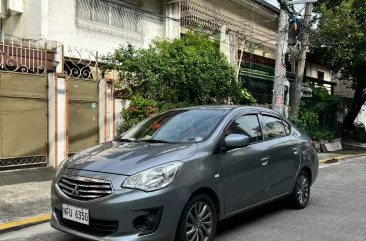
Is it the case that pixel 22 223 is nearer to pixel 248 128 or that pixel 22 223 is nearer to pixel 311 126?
pixel 248 128

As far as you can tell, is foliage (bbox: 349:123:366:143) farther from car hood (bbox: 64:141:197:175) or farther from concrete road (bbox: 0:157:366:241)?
car hood (bbox: 64:141:197:175)

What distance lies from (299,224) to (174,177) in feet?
8.03

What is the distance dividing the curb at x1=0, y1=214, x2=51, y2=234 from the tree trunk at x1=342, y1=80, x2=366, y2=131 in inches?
696

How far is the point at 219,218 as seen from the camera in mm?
4332

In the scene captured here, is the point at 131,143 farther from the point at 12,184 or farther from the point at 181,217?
the point at 12,184

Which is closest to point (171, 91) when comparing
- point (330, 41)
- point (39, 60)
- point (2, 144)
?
point (39, 60)

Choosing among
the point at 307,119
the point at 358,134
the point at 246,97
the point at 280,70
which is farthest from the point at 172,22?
the point at 358,134

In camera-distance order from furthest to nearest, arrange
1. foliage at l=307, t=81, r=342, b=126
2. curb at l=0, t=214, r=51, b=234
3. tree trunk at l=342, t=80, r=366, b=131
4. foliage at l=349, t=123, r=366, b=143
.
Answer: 1. foliage at l=349, t=123, r=366, b=143
2. tree trunk at l=342, t=80, r=366, b=131
3. foliage at l=307, t=81, r=342, b=126
4. curb at l=0, t=214, r=51, b=234

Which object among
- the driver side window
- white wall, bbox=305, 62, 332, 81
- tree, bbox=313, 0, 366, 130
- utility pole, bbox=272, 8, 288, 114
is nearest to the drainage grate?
the driver side window

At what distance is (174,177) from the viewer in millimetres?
3766

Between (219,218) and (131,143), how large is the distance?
138 cm

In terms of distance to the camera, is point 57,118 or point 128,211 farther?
point 57,118

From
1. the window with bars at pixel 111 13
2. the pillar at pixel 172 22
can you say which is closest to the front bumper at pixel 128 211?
the window with bars at pixel 111 13

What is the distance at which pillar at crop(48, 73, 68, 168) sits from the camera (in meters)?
8.84
